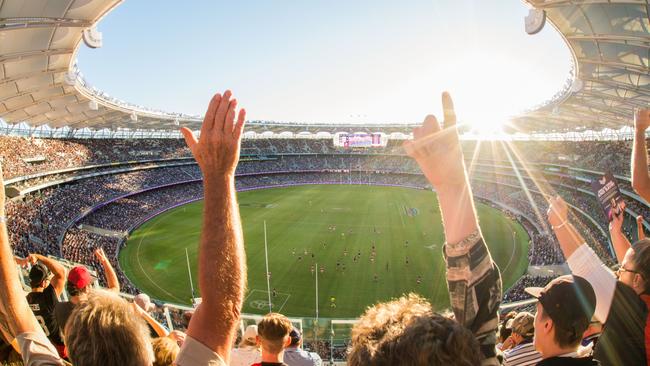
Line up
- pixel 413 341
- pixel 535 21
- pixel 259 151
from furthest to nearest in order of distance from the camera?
pixel 259 151 < pixel 535 21 < pixel 413 341

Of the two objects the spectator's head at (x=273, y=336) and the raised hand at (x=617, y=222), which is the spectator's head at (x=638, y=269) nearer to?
the raised hand at (x=617, y=222)

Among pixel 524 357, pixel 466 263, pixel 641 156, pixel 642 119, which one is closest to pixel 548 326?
pixel 466 263

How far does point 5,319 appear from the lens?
259 cm

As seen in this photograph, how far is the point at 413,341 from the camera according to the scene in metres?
1.56

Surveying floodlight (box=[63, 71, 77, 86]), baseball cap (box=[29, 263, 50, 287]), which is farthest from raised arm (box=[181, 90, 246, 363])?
floodlight (box=[63, 71, 77, 86])

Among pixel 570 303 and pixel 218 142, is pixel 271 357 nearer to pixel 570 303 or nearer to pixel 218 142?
pixel 218 142

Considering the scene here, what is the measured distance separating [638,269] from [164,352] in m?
4.30

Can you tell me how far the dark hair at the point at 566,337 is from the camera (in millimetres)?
2250

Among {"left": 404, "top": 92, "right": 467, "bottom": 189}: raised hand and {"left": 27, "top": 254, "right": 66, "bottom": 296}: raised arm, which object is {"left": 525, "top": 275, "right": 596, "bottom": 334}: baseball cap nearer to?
{"left": 404, "top": 92, "right": 467, "bottom": 189}: raised hand

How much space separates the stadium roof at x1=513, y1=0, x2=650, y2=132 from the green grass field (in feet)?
45.1

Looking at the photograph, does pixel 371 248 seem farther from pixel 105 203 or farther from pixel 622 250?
pixel 105 203

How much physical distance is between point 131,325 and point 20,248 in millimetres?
28580

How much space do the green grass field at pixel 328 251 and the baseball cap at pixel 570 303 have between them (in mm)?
20467

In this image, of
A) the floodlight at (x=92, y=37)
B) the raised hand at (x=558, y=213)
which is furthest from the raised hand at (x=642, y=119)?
the floodlight at (x=92, y=37)
